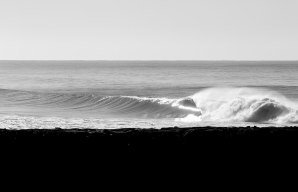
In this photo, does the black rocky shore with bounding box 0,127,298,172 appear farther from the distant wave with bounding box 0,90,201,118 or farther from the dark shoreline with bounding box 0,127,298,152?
the distant wave with bounding box 0,90,201,118

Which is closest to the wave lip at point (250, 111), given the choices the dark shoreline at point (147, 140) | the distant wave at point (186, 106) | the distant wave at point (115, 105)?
the distant wave at point (186, 106)

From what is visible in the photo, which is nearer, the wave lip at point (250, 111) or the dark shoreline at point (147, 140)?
the dark shoreline at point (147, 140)

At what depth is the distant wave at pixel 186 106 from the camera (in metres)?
24.4

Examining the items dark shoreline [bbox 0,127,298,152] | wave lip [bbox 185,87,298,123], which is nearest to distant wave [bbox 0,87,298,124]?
wave lip [bbox 185,87,298,123]

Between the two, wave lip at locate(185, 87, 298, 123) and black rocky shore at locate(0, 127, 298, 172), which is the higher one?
black rocky shore at locate(0, 127, 298, 172)

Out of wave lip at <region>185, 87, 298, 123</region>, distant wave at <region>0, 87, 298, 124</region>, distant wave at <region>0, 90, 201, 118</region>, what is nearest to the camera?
wave lip at <region>185, 87, 298, 123</region>

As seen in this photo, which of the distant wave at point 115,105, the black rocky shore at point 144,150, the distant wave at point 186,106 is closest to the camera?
the black rocky shore at point 144,150

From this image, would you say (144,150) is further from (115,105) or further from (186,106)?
(115,105)

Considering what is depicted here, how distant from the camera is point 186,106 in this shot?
29.9 meters

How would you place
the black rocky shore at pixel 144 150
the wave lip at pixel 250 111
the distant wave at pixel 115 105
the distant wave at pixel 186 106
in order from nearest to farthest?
1. the black rocky shore at pixel 144 150
2. the wave lip at pixel 250 111
3. the distant wave at pixel 186 106
4. the distant wave at pixel 115 105

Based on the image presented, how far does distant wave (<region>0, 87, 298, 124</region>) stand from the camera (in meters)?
24.4

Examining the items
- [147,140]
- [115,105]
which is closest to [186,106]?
[115,105]

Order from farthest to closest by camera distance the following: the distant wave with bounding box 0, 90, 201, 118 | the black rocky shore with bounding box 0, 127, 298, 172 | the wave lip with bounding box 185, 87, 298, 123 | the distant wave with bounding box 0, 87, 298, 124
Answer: the distant wave with bounding box 0, 90, 201, 118
the distant wave with bounding box 0, 87, 298, 124
the wave lip with bounding box 185, 87, 298, 123
the black rocky shore with bounding box 0, 127, 298, 172

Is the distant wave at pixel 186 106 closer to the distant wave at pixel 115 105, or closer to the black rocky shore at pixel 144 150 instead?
the distant wave at pixel 115 105
